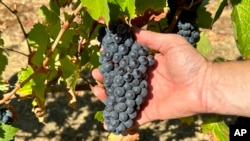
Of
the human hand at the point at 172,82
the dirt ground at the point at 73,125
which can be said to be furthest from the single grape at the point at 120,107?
the dirt ground at the point at 73,125

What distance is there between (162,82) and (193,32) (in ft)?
0.81

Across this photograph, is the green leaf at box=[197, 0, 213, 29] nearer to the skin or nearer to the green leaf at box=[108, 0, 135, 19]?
the skin

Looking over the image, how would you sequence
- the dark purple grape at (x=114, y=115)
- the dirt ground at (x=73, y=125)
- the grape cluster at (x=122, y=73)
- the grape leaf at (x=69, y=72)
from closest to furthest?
the grape cluster at (x=122, y=73) < the dark purple grape at (x=114, y=115) < the grape leaf at (x=69, y=72) < the dirt ground at (x=73, y=125)

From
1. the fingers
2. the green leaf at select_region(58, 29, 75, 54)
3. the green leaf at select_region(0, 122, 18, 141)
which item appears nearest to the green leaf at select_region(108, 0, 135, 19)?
the fingers

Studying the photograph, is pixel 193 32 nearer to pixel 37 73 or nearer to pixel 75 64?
pixel 75 64

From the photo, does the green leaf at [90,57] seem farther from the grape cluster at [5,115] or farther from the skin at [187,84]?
the grape cluster at [5,115]

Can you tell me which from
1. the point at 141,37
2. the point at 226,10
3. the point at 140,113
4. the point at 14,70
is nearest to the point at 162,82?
the point at 140,113

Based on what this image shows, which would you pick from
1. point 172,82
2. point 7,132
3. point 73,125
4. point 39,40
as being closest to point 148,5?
point 172,82

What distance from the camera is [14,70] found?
3.81m

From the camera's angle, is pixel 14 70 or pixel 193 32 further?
pixel 14 70

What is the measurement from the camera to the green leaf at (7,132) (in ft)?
5.60

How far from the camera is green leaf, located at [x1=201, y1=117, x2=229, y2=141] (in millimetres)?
1943

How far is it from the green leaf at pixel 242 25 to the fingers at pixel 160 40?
0.20 m

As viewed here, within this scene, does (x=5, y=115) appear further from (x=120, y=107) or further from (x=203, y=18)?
(x=203, y=18)
